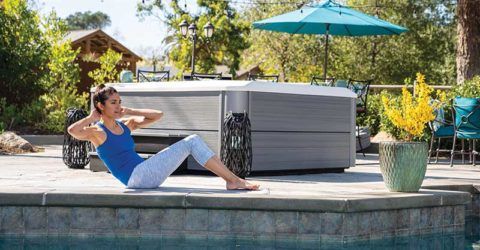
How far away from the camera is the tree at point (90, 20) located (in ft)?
368

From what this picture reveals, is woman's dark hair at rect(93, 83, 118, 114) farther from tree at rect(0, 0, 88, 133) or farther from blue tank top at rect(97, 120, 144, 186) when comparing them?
tree at rect(0, 0, 88, 133)

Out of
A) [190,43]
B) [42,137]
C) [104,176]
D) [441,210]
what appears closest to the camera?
[441,210]

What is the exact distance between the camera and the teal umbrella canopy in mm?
11966

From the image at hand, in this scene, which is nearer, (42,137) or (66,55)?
(42,137)

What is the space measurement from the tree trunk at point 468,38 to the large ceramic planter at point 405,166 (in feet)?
30.9

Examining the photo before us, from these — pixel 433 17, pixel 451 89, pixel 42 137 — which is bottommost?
pixel 42 137

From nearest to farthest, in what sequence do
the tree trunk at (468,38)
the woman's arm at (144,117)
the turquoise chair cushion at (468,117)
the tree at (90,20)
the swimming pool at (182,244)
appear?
the swimming pool at (182,244), the woman's arm at (144,117), the turquoise chair cushion at (468,117), the tree trunk at (468,38), the tree at (90,20)

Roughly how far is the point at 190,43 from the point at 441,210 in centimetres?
A: 2455

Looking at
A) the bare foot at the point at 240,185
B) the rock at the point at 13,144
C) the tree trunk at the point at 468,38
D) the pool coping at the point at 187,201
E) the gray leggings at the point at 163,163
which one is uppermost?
the tree trunk at the point at 468,38

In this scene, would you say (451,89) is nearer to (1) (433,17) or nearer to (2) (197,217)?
(2) (197,217)

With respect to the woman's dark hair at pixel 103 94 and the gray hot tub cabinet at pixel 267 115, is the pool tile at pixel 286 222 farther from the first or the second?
the gray hot tub cabinet at pixel 267 115

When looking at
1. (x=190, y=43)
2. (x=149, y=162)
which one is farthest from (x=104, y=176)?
(x=190, y=43)

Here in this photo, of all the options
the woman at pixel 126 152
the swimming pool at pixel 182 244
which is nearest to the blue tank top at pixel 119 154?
the woman at pixel 126 152

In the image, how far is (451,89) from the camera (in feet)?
43.2
